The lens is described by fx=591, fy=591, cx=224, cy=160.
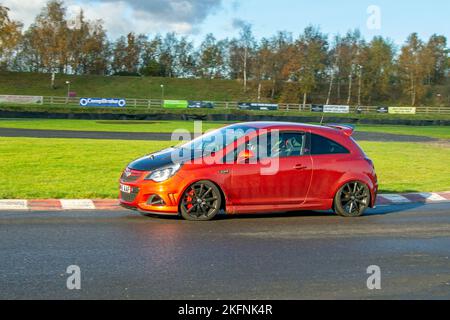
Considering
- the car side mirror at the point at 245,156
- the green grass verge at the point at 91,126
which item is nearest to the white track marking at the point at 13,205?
the car side mirror at the point at 245,156

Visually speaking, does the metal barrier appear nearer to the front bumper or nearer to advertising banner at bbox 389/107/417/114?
advertising banner at bbox 389/107/417/114

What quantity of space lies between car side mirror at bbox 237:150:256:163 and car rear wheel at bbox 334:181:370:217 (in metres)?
1.63

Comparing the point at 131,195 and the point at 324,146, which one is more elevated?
the point at 324,146

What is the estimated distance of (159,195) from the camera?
8656 mm

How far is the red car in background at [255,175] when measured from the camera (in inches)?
345

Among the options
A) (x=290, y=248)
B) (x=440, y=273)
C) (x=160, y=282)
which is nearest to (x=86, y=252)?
(x=160, y=282)

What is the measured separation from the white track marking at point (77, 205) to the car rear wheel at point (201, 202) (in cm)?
187

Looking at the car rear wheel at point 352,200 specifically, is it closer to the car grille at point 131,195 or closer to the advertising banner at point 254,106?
the car grille at point 131,195

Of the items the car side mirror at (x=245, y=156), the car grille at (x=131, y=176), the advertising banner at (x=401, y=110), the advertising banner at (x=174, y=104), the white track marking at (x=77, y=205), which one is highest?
the advertising banner at (x=174, y=104)

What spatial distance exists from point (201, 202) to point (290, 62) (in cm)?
7571

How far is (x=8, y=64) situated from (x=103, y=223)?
9634 centimetres

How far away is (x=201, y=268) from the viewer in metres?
6.27

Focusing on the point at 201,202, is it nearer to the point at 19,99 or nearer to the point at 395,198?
the point at 395,198

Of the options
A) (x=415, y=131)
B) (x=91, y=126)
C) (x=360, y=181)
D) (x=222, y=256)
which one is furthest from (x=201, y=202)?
(x=415, y=131)
